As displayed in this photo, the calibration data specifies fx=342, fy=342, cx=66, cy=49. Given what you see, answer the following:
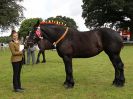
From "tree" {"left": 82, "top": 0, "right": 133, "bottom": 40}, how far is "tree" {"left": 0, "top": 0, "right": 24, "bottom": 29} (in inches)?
542

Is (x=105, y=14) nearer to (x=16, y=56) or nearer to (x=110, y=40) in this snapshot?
(x=110, y=40)

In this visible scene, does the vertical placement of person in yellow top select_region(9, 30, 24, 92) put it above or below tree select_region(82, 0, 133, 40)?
below

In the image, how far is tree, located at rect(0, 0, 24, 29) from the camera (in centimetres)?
5103

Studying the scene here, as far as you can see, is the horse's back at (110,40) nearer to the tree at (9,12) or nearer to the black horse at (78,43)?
the black horse at (78,43)

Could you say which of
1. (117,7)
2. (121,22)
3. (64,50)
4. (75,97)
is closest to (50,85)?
(64,50)

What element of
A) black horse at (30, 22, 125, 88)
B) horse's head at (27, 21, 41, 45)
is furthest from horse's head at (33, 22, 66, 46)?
horse's head at (27, 21, 41, 45)

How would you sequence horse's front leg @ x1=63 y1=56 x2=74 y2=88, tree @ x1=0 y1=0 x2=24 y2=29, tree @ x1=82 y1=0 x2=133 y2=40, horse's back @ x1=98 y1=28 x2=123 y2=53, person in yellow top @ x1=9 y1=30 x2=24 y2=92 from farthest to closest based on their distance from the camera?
1. tree @ x1=82 y1=0 x2=133 y2=40
2. tree @ x1=0 y1=0 x2=24 y2=29
3. horse's back @ x1=98 y1=28 x2=123 y2=53
4. horse's front leg @ x1=63 y1=56 x2=74 y2=88
5. person in yellow top @ x1=9 y1=30 x2=24 y2=92

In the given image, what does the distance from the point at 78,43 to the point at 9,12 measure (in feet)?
135

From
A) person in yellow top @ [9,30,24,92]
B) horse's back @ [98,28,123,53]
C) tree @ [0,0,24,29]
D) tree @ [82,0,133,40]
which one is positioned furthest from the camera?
tree @ [82,0,133,40]

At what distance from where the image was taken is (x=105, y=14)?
6269 centimetres

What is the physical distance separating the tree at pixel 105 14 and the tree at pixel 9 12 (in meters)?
13.8

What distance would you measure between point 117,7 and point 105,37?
155 ft

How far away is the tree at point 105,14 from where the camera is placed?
199 ft

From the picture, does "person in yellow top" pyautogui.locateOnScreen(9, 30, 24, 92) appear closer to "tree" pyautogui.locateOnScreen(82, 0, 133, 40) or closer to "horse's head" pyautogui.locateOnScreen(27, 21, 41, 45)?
"horse's head" pyautogui.locateOnScreen(27, 21, 41, 45)
